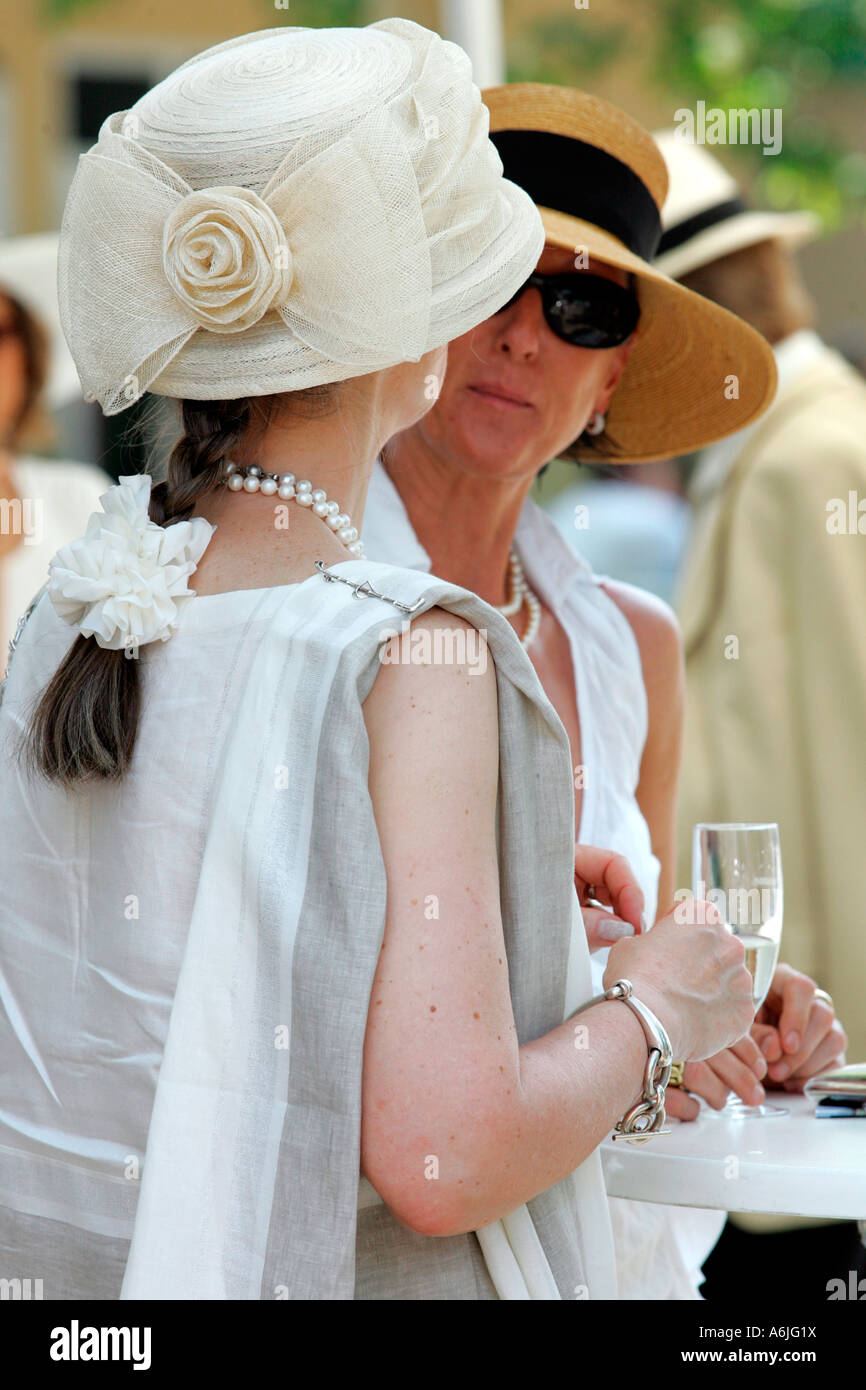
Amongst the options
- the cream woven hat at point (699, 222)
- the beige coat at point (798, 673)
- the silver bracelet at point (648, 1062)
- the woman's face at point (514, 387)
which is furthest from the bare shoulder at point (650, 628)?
the cream woven hat at point (699, 222)

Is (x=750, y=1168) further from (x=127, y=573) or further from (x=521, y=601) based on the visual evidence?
(x=521, y=601)

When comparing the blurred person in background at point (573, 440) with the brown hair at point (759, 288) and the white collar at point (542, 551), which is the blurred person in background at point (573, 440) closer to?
the white collar at point (542, 551)

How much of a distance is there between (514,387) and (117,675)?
3.77ft

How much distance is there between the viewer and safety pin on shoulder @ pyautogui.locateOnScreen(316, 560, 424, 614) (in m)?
1.30

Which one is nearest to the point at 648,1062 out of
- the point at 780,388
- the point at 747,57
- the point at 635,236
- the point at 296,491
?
the point at 296,491

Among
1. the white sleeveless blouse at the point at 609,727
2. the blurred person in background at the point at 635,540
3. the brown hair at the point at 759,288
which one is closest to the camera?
the white sleeveless blouse at the point at 609,727

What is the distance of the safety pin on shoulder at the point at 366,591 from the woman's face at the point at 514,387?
1.05 metres

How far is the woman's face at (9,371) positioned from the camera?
15.6 feet

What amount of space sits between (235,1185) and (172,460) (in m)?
0.68

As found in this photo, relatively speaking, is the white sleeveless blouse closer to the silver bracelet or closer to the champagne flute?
the champagne flute

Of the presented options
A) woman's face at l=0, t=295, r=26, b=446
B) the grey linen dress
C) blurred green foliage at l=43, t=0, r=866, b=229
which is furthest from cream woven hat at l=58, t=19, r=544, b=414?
blurred green foliage at l=43, t=0, r=866, b=229

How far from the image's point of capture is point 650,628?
2.75 meters

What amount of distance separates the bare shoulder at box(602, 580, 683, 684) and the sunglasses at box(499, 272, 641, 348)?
19.5 inches
